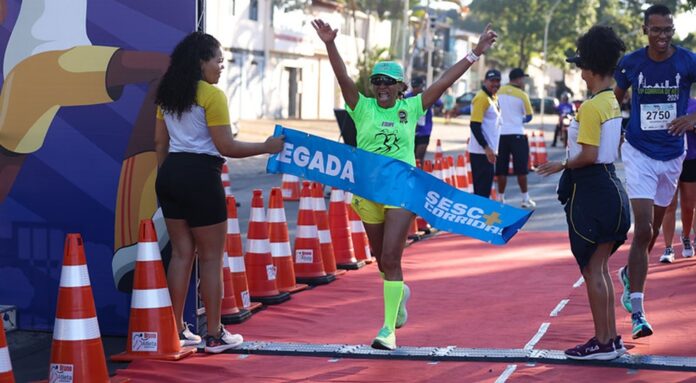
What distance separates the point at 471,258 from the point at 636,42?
232 feet

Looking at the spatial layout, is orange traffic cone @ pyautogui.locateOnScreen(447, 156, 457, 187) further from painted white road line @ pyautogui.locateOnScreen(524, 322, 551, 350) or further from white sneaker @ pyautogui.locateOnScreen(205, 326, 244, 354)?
white sneaker @ pyautogui.locateOnScreen(205, 326, 244, 354)

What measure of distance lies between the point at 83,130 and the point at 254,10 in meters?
50.2

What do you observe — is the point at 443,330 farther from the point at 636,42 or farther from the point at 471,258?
the point at 636,42

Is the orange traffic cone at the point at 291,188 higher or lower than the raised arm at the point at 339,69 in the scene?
lower

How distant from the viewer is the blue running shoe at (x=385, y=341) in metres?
7.39

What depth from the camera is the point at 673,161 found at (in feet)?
26.6

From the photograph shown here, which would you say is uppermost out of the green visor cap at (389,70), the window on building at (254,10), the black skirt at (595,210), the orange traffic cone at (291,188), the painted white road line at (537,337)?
the window on building at (254,10)

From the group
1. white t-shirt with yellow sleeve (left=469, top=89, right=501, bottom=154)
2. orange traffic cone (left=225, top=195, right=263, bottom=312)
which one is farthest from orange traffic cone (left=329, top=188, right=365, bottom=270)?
white t-shirt with yellow sleeve (left=469, top=89, right=501, bottom=154)

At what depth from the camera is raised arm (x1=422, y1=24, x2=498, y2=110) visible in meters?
7.48

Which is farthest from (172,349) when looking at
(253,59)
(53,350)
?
(253,59)

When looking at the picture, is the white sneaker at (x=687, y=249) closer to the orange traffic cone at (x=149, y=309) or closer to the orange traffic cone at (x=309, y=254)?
the orange traffic cone at (x=309, y=254)

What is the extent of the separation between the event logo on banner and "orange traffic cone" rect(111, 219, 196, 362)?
93cm

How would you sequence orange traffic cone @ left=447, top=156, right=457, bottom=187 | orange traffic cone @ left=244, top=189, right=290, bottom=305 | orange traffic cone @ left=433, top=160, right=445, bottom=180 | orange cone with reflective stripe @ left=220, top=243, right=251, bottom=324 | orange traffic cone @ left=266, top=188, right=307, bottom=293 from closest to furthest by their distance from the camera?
1. orange cone with reflective stripe @ left=220, top=243, right=251, bottom=324
2. orange traffic cone @ left=244, top=189, right=290, bottom=305
3. orange traffic cone @ left=266, top=188, right=307, bottom=293
4. orange traffic cone @ left=433, top=160, right=445, bottom=180
5. orange traffic cone @ left=447, top=156, right=457, bottom=187

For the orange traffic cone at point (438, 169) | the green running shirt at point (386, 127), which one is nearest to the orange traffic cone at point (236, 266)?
the green running shirt at point (386, 127)
